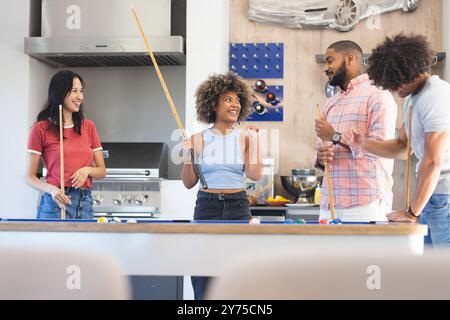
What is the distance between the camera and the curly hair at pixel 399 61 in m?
2.47

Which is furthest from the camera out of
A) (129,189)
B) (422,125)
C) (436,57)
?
(436,57)

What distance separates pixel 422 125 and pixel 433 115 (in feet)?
0.37

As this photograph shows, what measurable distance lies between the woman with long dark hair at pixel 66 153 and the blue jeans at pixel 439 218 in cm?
152

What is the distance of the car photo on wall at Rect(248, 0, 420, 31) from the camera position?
5.09 metres

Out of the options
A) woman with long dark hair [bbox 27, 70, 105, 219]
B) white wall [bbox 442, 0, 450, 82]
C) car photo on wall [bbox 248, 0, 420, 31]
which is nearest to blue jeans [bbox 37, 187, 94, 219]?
woman with long dark hair [bbox 27, 70, 105, 219]

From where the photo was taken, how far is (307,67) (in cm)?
516

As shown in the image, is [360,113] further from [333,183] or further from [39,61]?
[39,61]

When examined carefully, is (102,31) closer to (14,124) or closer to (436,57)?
(14,124)

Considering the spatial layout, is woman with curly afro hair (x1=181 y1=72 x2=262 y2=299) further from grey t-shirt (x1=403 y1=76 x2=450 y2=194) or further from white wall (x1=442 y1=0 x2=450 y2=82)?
white wall (x1=442 y1=0 x2=450 y2=82)

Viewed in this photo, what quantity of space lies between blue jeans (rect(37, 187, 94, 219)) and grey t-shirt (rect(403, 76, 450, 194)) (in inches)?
60.0

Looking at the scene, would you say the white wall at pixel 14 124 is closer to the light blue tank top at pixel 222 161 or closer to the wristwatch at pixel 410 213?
the light blue tank top at pixel 222 161

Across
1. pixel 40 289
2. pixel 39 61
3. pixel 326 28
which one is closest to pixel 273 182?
pixel 326 28

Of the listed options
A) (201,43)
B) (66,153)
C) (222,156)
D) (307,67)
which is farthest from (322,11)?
(66,153)
